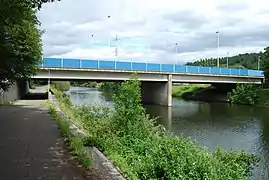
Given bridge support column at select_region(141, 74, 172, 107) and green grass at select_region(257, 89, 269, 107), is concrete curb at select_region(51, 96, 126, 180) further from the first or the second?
green grass at select_region(257, 89, 269, 107)

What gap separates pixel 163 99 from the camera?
59.3m

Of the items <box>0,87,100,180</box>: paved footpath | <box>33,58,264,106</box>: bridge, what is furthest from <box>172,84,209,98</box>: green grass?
<box>0,87,100,180</box>: paved footpath

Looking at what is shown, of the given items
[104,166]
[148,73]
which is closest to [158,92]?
[148,73]

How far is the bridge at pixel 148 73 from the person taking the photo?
156ft

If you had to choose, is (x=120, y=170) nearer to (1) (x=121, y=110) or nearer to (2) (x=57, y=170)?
(2) (x=57, y=170)

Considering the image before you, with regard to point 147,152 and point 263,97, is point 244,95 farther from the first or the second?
point 147,152

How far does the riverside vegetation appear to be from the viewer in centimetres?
876

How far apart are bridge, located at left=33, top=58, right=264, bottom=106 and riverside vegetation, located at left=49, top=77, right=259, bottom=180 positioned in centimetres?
2768

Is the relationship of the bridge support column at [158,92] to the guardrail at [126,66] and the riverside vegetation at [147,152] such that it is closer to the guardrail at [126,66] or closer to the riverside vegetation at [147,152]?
the guardrail at [126,66]

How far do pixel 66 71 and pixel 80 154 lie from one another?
128 feet

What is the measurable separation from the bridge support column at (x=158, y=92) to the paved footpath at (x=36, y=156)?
42174 mm

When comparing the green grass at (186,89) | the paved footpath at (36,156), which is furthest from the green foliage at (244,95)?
the paved footpath at (36,156)

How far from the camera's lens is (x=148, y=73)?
2153 inches

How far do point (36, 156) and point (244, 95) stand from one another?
57.2 meters
